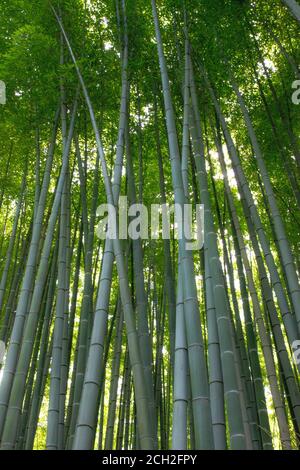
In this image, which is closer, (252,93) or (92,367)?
(92,367)

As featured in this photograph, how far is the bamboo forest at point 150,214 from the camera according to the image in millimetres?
2322

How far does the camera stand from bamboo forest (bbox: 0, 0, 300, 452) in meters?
2.32

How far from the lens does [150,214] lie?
21.2ft

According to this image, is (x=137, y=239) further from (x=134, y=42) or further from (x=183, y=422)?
(x=134, y=42)

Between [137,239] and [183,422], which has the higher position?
[137,239]

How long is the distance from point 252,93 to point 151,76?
145 cm

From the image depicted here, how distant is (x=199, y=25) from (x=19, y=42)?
6.04 ft

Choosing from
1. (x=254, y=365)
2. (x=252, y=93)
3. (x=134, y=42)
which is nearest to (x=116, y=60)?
(x=134, y=42)

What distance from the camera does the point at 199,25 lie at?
4.61m
